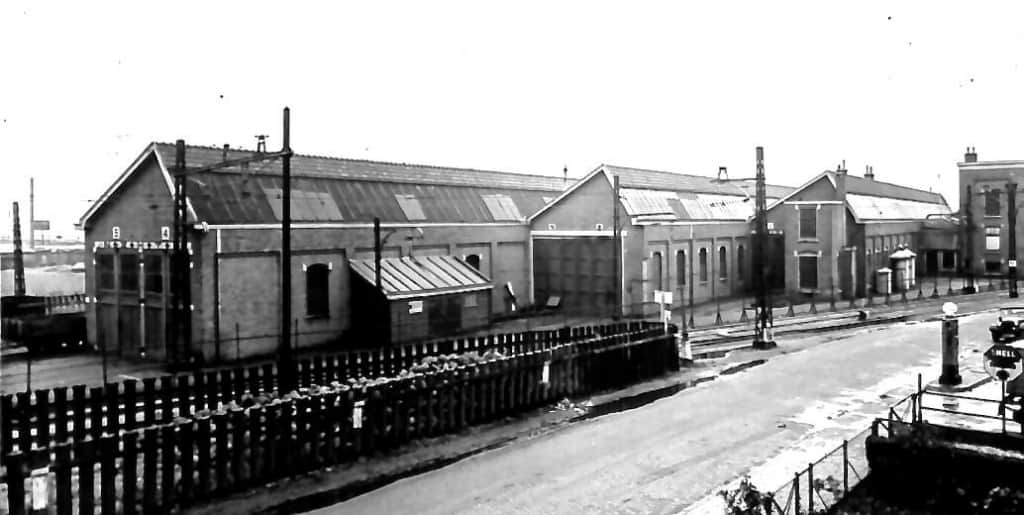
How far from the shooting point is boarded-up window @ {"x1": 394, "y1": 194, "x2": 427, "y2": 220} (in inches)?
1489

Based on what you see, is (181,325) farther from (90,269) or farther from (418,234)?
(418,234)

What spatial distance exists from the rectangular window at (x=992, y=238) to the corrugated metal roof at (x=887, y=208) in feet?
17.0

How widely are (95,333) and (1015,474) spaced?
102ft

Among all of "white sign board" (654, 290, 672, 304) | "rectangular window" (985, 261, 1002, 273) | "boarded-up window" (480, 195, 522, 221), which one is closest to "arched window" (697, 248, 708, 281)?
"boarded-up window" (480, 195, 522, 221)

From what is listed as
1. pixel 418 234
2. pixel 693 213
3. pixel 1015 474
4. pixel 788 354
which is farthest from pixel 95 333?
pixel 693 213

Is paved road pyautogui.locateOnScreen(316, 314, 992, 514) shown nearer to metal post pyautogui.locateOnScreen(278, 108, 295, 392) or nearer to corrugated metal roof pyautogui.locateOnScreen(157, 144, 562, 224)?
metal post pyautogui.locateOnScreen(278, 108, 295, 392)

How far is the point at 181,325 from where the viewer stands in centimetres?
2772

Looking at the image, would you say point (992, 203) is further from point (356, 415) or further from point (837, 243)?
point (356, 415)

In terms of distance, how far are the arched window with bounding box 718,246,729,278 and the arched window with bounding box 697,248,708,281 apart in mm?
1611

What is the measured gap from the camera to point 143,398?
14289 mm

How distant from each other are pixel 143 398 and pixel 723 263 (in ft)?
133

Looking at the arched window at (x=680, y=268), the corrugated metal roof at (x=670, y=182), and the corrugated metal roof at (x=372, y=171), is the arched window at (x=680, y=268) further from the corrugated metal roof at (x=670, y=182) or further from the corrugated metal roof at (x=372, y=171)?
the corrugated metal roof at (x=372, y=171)

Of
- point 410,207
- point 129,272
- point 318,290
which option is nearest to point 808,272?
point 410,207

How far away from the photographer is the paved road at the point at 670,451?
1149 centimetres
